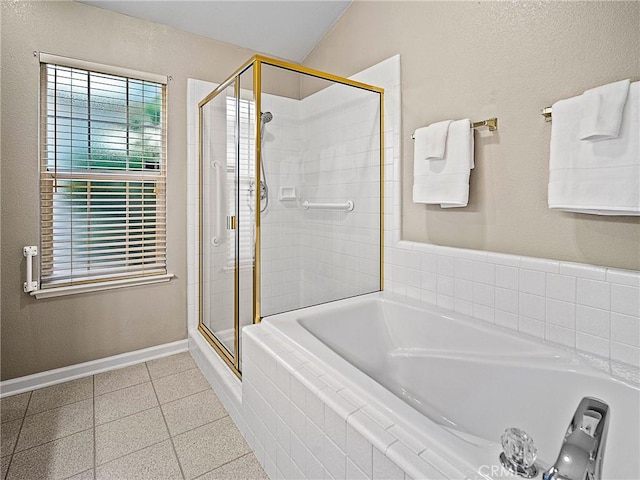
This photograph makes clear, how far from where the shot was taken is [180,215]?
8.93 feet

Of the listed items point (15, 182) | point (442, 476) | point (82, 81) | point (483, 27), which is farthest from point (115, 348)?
point (483, 27)

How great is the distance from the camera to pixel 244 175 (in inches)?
79.6

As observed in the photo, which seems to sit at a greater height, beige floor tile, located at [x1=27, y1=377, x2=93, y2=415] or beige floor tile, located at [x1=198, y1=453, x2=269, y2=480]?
beige floor tile, located at [x1=27, y1=377, x2=93, y2=415]

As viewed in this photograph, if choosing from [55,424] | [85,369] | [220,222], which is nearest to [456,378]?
[220,222]

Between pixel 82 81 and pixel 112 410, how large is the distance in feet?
6.69

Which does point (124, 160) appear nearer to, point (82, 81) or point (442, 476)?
point (82, 81)

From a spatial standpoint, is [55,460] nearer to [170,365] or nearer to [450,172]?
[170,365]

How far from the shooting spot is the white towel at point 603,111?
1250 mm

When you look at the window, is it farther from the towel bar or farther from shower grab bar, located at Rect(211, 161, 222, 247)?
the towel bar

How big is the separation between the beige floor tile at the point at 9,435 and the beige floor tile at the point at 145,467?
0.53 meters

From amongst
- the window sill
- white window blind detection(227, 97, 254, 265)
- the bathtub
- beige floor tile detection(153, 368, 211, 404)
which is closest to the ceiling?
white window blind detection(227, 97, 254, 265)

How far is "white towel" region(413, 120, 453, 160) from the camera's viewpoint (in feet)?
6.12

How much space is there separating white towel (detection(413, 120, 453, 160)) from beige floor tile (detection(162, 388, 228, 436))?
72.1 inches

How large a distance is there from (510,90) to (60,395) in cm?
303
